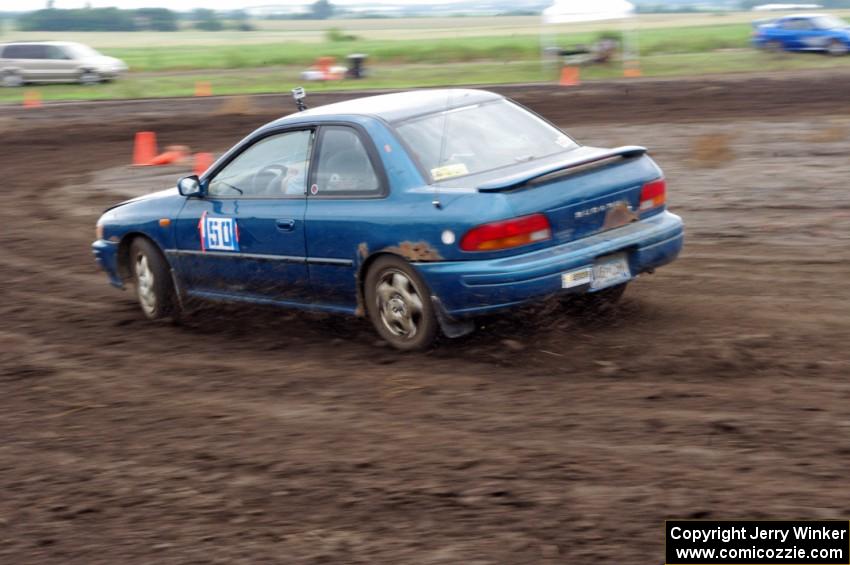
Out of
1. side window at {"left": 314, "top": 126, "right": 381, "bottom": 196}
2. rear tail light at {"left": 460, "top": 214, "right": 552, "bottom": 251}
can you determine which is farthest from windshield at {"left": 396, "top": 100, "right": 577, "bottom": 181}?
rear tail light at {"left": 460, "top": 214, "right": 552, "bottom": 251}

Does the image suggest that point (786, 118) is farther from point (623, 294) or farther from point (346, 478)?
point (346, 478)

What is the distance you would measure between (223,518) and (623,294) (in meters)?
4.18

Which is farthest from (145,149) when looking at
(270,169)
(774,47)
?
(774,47)

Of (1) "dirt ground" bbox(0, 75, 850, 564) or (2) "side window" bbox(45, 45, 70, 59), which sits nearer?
(1) "dirt ground" bbox(0, 75, 850, 564)

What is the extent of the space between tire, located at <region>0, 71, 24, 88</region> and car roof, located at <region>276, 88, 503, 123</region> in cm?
3228

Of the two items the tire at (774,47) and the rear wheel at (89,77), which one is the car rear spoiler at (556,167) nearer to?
the tire at (774,47)

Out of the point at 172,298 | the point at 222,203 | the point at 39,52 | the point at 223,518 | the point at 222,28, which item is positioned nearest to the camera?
the point at 223,518

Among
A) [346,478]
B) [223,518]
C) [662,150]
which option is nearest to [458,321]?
[346,478]

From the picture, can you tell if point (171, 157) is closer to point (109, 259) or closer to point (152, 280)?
point (109, 259)

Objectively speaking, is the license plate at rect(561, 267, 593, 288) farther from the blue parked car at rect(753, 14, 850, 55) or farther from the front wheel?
the front wheel

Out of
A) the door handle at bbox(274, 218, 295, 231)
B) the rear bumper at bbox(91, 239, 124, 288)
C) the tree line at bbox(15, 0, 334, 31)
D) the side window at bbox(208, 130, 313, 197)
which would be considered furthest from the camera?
the tree line at bbox(15, 0, 334, 31)

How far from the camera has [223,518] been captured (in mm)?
→ 4742

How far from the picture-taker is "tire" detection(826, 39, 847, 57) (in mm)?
33875

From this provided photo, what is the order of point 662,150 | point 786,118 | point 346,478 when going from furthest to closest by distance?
point 786,118, point 662,150, point 346,478
